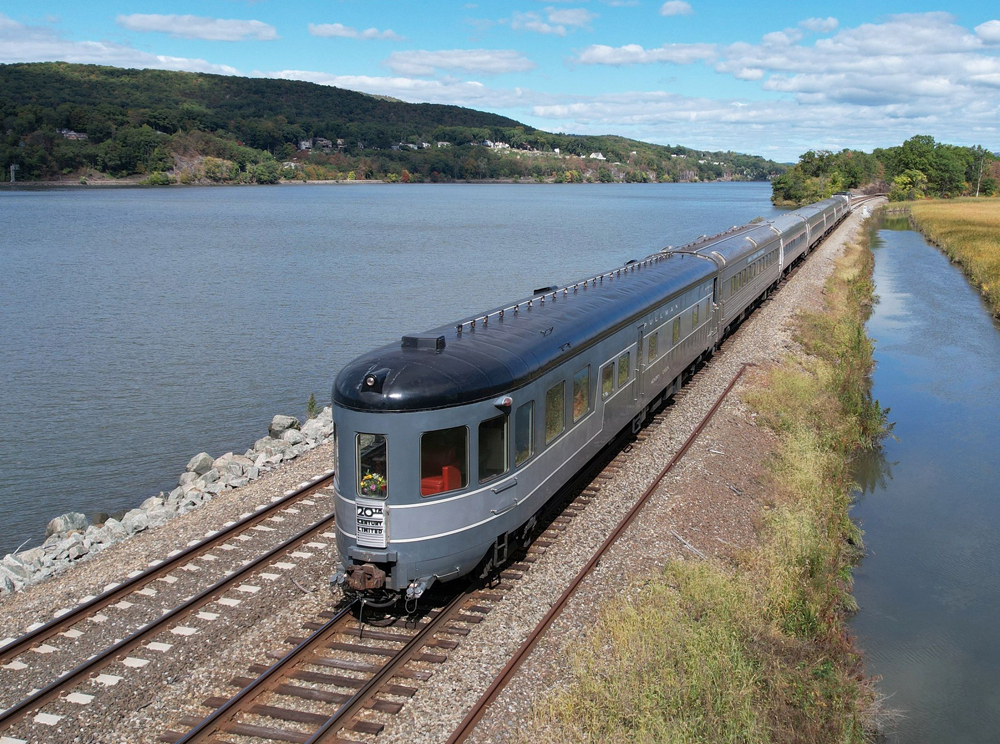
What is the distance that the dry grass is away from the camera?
46547 millimetres

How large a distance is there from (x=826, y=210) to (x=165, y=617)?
60.9 metres

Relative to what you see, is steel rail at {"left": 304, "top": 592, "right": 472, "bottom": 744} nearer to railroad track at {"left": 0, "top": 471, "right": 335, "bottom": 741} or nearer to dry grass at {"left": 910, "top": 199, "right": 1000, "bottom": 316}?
railroad track at {"left": 0, "top": 471, "right": 335, "bottom": 741}

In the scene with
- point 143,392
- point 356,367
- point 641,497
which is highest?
point 356,367

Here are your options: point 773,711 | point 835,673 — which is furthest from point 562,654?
point 835,673

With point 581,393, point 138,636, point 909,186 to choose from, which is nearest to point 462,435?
point 581,393

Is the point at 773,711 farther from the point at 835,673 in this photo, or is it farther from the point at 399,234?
the point at 399,234

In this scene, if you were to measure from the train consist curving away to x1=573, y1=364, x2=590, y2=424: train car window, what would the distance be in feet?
0.09

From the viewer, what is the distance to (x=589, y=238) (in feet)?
253

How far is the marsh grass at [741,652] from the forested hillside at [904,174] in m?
120

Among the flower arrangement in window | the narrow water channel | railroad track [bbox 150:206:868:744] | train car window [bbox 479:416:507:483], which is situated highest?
train car window [bbox 479:416:507:483]

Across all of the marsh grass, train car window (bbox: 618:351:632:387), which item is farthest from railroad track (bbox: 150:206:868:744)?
train car window (bbox: 618:351:632:387)

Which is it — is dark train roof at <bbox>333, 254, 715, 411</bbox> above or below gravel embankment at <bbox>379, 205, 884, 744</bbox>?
above

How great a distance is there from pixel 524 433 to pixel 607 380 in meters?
3.71

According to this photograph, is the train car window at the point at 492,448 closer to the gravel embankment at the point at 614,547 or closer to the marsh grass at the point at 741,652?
the gravel embankment at the point at 614,547
